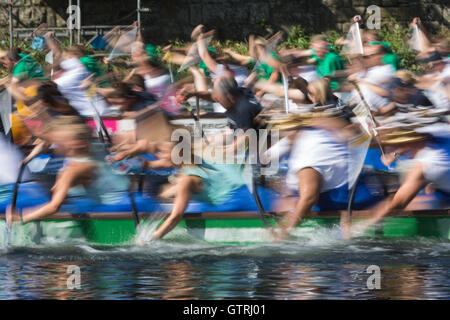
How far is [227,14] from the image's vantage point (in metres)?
21.6

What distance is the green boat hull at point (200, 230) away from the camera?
863cm

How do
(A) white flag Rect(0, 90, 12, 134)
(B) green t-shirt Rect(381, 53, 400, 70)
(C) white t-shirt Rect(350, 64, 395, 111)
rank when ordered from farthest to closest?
(B) green t-shirt Rect(381, 53, 400, 70)
(C) white t-shirt Rect(350, 64, 395, 111)
(A) white flag Rect(0, 90, 12, 134)

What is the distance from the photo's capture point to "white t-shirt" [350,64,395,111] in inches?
372

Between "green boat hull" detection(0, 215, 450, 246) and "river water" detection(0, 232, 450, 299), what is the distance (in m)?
0.07

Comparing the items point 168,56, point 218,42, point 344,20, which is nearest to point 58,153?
point 168,56

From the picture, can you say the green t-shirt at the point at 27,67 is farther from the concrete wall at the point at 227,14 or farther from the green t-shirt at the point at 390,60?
the concrete wall at the point at 227,14

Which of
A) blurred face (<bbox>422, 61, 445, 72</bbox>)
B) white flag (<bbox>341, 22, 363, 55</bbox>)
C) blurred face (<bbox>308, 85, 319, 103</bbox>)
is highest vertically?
white flag (<bbox>341, 22, 363, 55</bbox>)

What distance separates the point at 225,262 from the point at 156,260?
1.98 ft

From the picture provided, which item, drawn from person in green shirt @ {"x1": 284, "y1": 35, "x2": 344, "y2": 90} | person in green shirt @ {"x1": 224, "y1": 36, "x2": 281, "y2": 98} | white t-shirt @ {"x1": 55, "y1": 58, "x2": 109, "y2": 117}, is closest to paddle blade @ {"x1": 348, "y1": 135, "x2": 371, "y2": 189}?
person in green shirt @ {"x1": 224, "y1": 36, "x2": 281, "y2": 98}

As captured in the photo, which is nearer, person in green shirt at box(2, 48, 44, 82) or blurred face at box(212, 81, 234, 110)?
blurred face at box(212, 81, 234, 110)

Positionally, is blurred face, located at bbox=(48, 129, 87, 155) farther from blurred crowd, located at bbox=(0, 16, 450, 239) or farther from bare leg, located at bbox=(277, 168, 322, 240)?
bare leg, located at bbox=(277, 168, 322, 240)

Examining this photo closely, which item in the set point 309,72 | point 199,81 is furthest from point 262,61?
point 309,72

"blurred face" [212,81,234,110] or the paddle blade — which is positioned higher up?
"blurred face" [212,81,234,110]

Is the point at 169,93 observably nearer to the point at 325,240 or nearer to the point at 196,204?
the point at 196,204
